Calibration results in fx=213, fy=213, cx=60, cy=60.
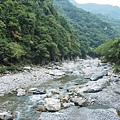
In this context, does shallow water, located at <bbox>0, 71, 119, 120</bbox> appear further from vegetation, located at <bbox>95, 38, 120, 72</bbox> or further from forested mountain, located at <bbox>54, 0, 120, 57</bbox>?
forested mountain, located at <bbox>54, 0, 120, 57</bbox>

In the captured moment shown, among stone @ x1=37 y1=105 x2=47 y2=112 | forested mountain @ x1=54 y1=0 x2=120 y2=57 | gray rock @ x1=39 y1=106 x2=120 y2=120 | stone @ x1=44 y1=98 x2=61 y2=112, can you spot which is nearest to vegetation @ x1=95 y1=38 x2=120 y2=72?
stone @ x1=44 y1=98 x2=61 y2=112

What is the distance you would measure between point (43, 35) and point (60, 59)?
1502 centimetres

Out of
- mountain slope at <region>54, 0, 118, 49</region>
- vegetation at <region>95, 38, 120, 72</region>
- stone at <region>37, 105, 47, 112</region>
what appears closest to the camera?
stone at <region>37, 105, 47, 112</region>

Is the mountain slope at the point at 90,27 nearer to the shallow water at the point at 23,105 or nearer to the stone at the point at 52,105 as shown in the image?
the shallow water at the point at 23,105

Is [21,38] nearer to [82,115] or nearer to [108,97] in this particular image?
[108,97]

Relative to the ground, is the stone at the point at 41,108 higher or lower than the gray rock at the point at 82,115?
lower

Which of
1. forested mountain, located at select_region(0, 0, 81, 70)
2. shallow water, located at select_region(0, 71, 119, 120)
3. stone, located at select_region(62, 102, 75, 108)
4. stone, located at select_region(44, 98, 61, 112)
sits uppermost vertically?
forested mountain, located at select_region(0, 0, 81, 70)

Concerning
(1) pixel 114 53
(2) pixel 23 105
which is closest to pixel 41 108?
(2) pixel 23 105

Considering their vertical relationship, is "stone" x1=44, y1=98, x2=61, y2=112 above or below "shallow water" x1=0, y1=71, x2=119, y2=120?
above

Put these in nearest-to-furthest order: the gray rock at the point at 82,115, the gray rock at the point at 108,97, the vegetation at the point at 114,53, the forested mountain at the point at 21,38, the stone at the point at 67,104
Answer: the gray rock at the point at 82,115 → the stone at the point at 67,104 → the gray rock at the point at 108,97 → the forested mountain at the point at 21,38 → the vegetation at the point at 114,53

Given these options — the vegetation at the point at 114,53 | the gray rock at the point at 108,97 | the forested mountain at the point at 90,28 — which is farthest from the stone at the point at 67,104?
the forested mountain at the point at 90,28

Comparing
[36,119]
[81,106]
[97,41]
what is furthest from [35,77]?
[97,41]

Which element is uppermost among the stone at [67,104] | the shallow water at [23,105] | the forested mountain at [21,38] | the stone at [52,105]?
the forested mountain at [21,38]

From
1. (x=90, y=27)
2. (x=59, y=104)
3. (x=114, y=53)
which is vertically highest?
(x=90, y=27)
